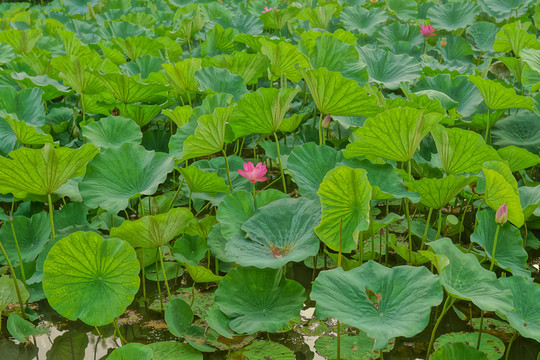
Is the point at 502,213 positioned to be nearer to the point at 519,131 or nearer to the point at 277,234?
the point at 277,234

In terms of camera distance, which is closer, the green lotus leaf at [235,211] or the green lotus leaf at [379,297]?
the green lotus leaf at [379,297]

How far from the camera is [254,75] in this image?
2328 millimetres

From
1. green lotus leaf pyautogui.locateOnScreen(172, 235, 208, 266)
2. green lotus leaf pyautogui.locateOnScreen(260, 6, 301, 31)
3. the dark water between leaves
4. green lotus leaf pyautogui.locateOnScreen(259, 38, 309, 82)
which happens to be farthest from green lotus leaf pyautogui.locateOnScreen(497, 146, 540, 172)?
green lotus leaf pyautogui.locateOnScreen(260, 6, 301, 31)

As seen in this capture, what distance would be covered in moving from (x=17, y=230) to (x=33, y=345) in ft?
1.44

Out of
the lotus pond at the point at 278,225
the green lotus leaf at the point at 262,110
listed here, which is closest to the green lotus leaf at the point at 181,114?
the lotus pond at the point at 278,225

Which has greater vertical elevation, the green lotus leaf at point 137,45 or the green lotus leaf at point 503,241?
the green lotus leaf at point 137,45

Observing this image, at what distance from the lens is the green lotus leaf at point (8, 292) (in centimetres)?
145

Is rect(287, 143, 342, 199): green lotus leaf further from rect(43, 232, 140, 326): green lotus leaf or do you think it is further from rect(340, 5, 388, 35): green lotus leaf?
rect(340, 5, 388, 35): green lotus leaf

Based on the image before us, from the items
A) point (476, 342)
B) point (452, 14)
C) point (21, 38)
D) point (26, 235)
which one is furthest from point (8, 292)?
point (452, 14)

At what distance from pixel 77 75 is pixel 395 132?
48.9 inches

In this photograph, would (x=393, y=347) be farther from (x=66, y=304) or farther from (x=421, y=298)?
(x=66, y=304)

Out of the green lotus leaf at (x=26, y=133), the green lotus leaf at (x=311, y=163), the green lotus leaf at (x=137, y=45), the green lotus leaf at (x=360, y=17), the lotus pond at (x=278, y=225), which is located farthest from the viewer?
the green lotus leaf at (x=360, y=17)

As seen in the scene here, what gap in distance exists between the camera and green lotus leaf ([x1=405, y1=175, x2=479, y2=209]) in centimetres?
137

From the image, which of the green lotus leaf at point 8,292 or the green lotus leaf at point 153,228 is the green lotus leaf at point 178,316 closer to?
the green lotus leaf at point 153,228
